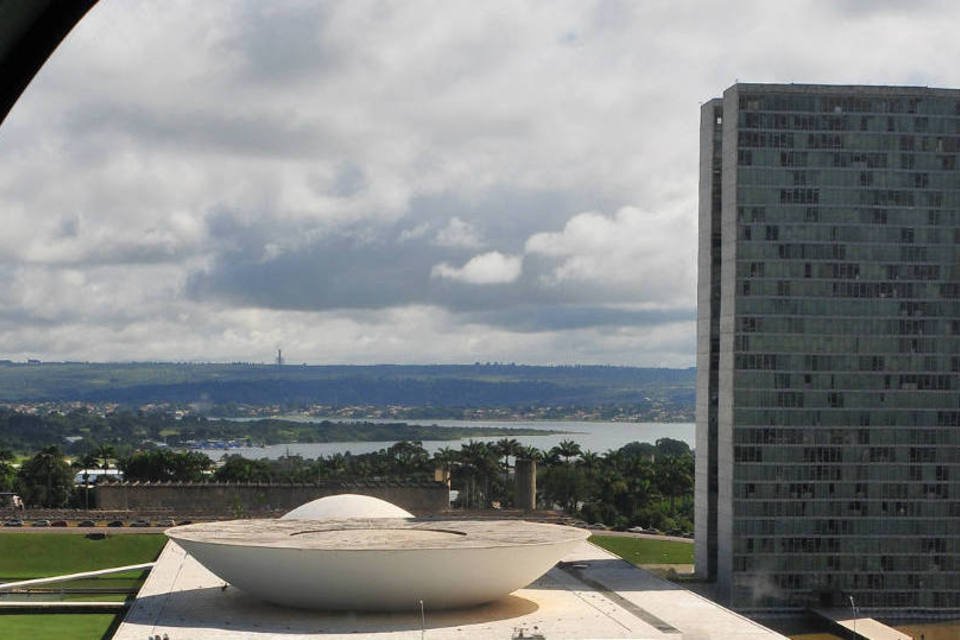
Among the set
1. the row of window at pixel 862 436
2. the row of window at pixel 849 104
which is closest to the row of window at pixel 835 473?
the row of window at pixel 862 436

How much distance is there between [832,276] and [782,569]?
13828 mm

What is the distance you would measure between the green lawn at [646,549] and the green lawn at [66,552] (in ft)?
81.6

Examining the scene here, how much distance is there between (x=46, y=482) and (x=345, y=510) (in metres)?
48.5

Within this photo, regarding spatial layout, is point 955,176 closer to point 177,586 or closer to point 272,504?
point 177,586

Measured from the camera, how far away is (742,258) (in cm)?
6281

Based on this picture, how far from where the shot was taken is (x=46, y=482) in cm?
9875

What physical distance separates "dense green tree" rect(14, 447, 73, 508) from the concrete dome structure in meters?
56.2

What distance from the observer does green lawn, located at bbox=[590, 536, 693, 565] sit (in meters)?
73.4

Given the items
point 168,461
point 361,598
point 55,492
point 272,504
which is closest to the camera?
point 361,598

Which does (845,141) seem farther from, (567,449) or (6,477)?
(6,477)

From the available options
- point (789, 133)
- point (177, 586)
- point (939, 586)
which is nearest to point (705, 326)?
point (789, 133)

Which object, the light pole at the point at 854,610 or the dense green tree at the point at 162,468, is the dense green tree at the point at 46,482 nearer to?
the dense green tree at the point at 162,468

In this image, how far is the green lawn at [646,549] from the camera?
241ft

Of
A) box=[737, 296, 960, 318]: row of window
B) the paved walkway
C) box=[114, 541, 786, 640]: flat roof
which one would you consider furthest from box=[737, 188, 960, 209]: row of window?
box=[114, 541, 786, 640]: flat roof
